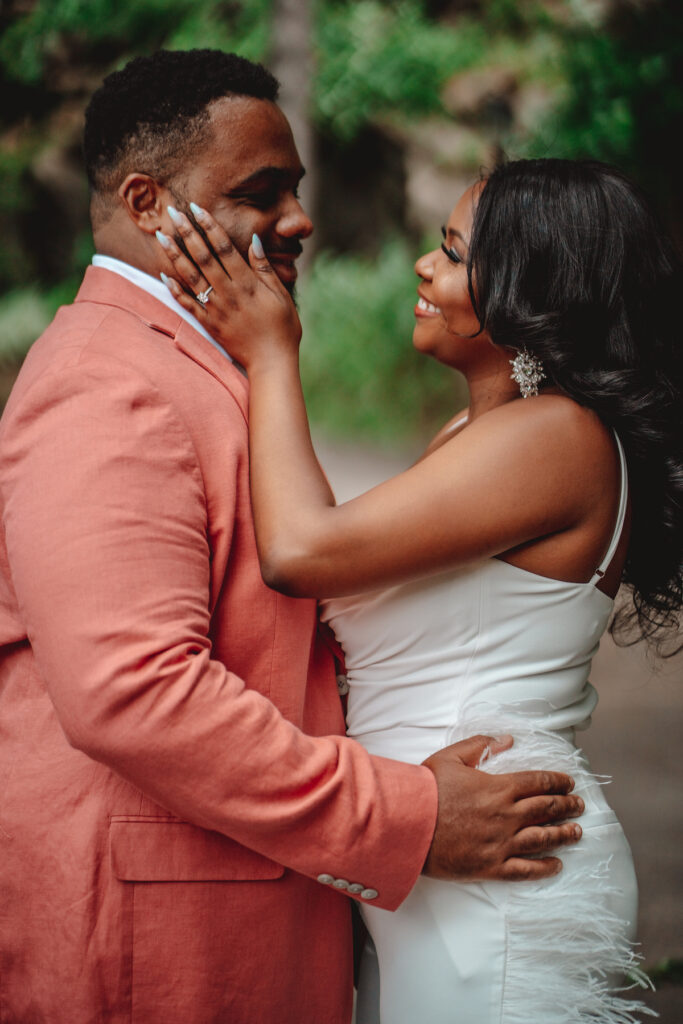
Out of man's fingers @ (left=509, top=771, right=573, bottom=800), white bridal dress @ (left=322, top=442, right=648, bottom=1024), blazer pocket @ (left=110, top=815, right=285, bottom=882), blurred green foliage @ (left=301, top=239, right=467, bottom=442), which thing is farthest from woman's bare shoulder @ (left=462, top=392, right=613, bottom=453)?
blurred green foliage @ (left=301, top=239, right=467, bottom=442)

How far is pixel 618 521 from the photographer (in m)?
1.81

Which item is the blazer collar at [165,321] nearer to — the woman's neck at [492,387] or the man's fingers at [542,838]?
the woman's neck at [492,387]

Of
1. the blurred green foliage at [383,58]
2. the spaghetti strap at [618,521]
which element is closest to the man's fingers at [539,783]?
the spaghetti strap at [618,521]

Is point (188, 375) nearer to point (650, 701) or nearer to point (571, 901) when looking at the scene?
point (571, 901)

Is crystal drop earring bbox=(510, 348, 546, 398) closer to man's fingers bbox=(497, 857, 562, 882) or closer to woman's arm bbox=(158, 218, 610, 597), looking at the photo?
woman's arm bbox=(158, 218, 610, 597)

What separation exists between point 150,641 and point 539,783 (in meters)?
0.75

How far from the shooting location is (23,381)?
5.09 feet

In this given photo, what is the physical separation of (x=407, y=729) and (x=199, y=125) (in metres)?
1.20

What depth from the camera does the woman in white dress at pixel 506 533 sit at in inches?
64.1

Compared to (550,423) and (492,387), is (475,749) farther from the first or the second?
(492,387)

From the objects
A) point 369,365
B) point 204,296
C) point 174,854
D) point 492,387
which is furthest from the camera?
point 369,365

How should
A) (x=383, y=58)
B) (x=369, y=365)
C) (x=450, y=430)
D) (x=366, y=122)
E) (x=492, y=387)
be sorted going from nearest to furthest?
(x=492, y=387), (x=450, y=430), (x=383, y=58), (x=369, y=365), (x=366, y=122)

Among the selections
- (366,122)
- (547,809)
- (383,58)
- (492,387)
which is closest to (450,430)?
(492,387)

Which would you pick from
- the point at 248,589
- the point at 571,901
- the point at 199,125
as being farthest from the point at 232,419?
the point at 571,901
